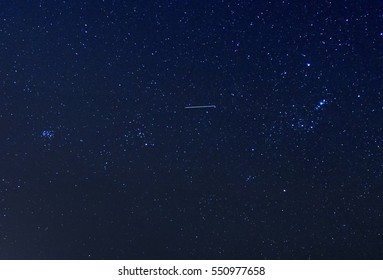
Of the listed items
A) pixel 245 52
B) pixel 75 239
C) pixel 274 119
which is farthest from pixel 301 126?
pixel 75 239

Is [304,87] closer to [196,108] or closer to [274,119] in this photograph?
[274,119]

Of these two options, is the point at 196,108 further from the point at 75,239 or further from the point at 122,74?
the point at 75,239

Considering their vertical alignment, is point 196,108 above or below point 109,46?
below

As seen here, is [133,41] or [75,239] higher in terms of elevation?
[133,41]
